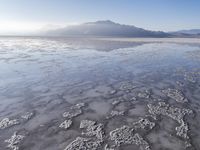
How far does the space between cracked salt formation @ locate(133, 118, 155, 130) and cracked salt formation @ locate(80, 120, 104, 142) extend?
3.44 ft

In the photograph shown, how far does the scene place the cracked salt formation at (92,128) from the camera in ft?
16.3

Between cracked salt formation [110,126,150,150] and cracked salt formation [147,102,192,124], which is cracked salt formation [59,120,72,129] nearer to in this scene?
cracked salt formation [110,126,150,150]

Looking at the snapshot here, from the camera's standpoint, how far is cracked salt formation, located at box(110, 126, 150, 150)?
4.65m

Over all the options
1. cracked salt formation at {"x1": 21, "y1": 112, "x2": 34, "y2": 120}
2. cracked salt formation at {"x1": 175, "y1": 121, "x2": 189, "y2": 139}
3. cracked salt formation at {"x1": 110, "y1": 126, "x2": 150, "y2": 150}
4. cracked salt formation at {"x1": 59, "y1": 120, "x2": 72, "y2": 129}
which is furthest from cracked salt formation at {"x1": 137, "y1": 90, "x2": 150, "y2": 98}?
cracked salt formation at {"x1": 21, "y1": 112, "x2": 34, "y2": 120}

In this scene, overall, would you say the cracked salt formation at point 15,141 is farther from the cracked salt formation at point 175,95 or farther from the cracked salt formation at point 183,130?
the cracked salt formation at point 175,95

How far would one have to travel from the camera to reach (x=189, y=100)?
7438 mm

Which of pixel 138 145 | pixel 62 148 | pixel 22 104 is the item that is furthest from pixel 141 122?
pixel 22 104

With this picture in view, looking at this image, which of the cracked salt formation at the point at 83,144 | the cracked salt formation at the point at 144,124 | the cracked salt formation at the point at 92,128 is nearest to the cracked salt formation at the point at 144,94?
the cracked salt formation at the point at 144,124

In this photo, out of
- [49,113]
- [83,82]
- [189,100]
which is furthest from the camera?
[83,82]

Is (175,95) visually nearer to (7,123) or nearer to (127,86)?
(127,86)

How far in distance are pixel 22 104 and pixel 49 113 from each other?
1357mm

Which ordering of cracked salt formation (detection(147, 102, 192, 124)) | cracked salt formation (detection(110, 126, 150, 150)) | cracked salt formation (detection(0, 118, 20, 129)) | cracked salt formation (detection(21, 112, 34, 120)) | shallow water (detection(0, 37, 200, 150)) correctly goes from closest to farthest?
cracked salt formation (detection(110, 126, 150, 150)) < shallow water (detection(0, 37, 200, 150)) < cracked salt formation (detection(0, 118, 20, 129)) < cracked salt formation (detection(21, 112, 34, 120)) < cracked salt formation (detection(147, 102, 192, 124))

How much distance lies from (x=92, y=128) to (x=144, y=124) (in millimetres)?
1549

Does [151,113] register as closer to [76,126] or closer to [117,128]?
[117,128]
